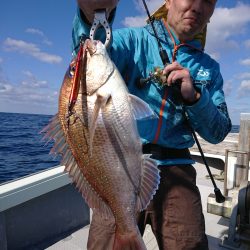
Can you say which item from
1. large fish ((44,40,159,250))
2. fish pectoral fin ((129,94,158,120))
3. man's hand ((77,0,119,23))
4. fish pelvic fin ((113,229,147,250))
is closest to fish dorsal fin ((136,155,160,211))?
large fish ((44,40,159,250))

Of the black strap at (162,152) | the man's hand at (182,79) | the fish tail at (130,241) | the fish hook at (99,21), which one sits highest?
the fish hook at (99,21)

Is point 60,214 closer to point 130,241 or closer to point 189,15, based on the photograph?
point 130,241

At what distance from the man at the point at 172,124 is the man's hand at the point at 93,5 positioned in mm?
488

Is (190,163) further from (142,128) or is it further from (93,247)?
(93,247)

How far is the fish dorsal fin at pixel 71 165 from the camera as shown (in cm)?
187

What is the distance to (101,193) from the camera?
6.38ft

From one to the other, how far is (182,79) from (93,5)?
72cm

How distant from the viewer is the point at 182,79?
202 centimetres

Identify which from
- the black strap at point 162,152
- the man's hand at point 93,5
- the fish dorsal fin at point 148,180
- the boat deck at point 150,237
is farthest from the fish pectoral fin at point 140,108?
the boat deck at point 150,237

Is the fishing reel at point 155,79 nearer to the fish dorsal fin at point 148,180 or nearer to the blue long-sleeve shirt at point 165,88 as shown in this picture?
the blue long-sleeve shirt at point 165,88

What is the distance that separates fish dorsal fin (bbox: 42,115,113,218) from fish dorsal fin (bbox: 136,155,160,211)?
23cm

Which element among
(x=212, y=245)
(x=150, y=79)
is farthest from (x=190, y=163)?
(x=212, y=245)

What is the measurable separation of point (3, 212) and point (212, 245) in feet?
9.38

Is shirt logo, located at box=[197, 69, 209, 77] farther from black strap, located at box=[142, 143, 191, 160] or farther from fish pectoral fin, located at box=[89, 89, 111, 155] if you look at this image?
fish pectoral fin, located at box=[89, 89, 111, 155]
